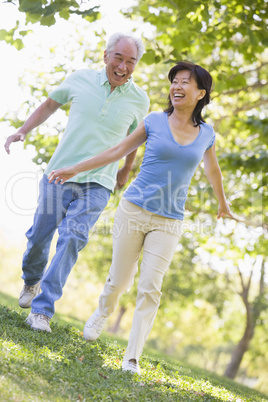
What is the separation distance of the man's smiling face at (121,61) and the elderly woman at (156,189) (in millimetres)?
657

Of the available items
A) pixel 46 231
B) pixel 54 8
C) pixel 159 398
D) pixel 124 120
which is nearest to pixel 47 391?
pixel 159 398

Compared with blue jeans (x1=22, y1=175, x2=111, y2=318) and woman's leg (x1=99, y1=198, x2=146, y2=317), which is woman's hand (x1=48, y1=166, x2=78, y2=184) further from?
blue jeans (x1=22, y1=175, x2=111, y2=318)

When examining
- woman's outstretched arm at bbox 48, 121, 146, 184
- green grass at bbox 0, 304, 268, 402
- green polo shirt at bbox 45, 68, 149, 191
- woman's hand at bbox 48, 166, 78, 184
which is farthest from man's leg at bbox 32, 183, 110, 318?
woman's hand at bbox 48, 166, 78, 184

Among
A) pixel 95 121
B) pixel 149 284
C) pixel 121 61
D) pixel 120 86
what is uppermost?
pixel 121 61

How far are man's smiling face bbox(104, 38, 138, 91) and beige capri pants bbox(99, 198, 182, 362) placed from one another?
4.68 feet

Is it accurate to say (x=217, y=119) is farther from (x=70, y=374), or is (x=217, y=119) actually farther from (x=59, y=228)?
(x=70, y=374)

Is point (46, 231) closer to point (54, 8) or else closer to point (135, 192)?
point (135, 192)

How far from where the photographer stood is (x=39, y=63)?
11773 millimetres

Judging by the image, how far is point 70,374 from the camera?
3.61m

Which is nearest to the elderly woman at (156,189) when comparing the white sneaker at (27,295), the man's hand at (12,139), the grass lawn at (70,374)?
the grass lawn at (70,374)

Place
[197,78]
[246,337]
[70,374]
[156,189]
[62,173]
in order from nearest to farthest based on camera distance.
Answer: [70,374] < [62,173] < [156,189] < [197,78] < [246,337]

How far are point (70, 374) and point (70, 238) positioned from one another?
1522mm

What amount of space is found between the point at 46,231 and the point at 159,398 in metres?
2.12

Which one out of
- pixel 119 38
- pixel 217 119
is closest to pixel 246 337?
pixel 217 119
